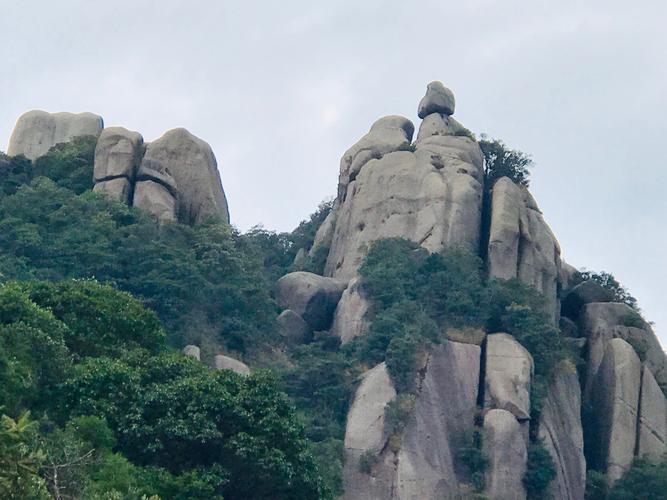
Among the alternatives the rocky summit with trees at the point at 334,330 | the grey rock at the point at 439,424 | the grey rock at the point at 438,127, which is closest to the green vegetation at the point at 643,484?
the rocky summit with trees at the point at 334,330

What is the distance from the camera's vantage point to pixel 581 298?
164ft

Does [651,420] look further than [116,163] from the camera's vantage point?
No

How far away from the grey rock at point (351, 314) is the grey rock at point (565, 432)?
6.62 m

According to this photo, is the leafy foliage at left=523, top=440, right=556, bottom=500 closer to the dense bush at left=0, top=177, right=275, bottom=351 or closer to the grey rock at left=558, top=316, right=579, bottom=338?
the grey rock at left=558, top=316, right=579, bottom=338

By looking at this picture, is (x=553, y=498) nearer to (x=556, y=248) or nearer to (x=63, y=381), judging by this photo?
(x=556, y=248)

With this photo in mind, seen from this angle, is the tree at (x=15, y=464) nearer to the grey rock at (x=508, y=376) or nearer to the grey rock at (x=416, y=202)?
the grey rock at (x=508, y=376)

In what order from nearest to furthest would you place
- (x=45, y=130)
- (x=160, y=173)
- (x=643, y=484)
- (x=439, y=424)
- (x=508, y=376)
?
(x=439, y=424)
(x=643, y=484)
(x=508, y=376)
(x=160, y=173)
(x=45, y=130)

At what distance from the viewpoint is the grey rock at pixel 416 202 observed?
4831 centimetres

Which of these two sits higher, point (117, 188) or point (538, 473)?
point (117, 188)

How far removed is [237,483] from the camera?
2805 cm

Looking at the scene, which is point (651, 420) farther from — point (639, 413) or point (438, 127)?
point (438, 127)

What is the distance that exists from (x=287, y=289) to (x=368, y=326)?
4.88 metres

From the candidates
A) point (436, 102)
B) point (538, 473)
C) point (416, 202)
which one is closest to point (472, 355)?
point (538, 473)

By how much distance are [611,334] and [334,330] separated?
383 inches
